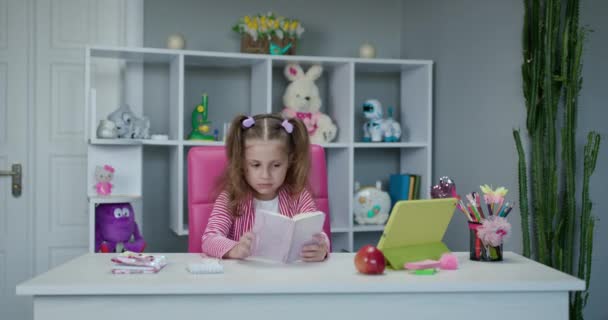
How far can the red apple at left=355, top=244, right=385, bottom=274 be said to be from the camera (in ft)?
5.21

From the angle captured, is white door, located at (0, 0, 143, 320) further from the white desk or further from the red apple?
the red apple

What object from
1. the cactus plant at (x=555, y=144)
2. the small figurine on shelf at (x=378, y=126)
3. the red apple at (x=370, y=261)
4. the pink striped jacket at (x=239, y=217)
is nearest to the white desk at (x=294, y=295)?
the red apple at (x=370, y=261)

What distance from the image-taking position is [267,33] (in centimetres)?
342

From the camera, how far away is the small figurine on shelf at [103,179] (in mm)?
3203

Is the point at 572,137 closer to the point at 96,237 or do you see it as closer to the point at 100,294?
the point at 100,294

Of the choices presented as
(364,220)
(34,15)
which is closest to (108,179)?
(34,15)

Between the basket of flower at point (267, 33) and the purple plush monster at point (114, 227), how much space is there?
0.98 meters

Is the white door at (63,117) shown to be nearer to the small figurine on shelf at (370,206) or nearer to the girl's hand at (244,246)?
the small figurine on shelf at (370,206)

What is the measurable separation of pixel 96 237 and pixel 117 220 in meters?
0.13

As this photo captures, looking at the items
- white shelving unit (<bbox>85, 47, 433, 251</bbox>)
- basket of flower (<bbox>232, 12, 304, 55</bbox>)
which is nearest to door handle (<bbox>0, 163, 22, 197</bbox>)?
white shelving unit (<bbox>85, 47, 433, 251</bbox>)

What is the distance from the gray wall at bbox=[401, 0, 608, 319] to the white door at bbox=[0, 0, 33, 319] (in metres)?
2.03

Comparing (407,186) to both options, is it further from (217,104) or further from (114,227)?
(114,227)

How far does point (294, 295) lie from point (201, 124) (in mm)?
2018

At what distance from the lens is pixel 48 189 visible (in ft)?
11.5
